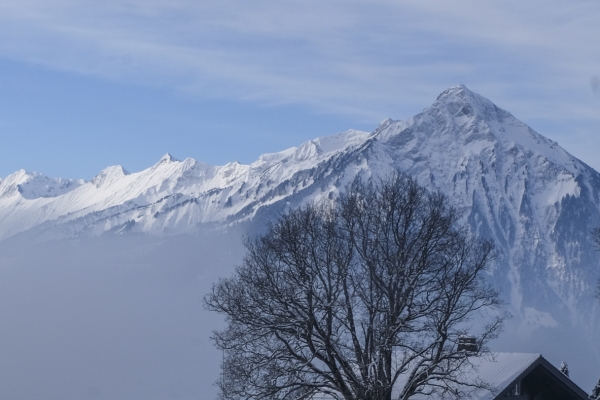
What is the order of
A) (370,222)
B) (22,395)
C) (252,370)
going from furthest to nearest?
(22,395) → (370,222) → (252,370)

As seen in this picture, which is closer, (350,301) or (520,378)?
(350,301)

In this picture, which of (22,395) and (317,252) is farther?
(22,395)

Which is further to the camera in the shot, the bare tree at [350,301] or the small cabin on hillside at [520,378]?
the small cabin on hillside at [520,378]

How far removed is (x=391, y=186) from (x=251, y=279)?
5.43 m

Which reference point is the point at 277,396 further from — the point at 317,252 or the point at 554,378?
the point at 554,378

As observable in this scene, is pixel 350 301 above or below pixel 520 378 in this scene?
above

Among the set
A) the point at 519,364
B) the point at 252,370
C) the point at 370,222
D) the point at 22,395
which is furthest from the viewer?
the point at 22,395

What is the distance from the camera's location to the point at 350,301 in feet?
93.0

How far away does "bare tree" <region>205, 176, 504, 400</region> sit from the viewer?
89.4 feet

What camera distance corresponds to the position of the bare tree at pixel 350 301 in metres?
27.2

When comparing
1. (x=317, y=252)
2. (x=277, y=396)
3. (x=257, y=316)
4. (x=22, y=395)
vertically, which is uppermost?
(x=22, y=395)

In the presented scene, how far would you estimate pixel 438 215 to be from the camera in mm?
28344

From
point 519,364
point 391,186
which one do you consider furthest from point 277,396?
point 519,364

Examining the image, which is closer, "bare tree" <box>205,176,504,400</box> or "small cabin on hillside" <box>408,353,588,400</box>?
"bare tree" <box>205,176,504,400</box>
